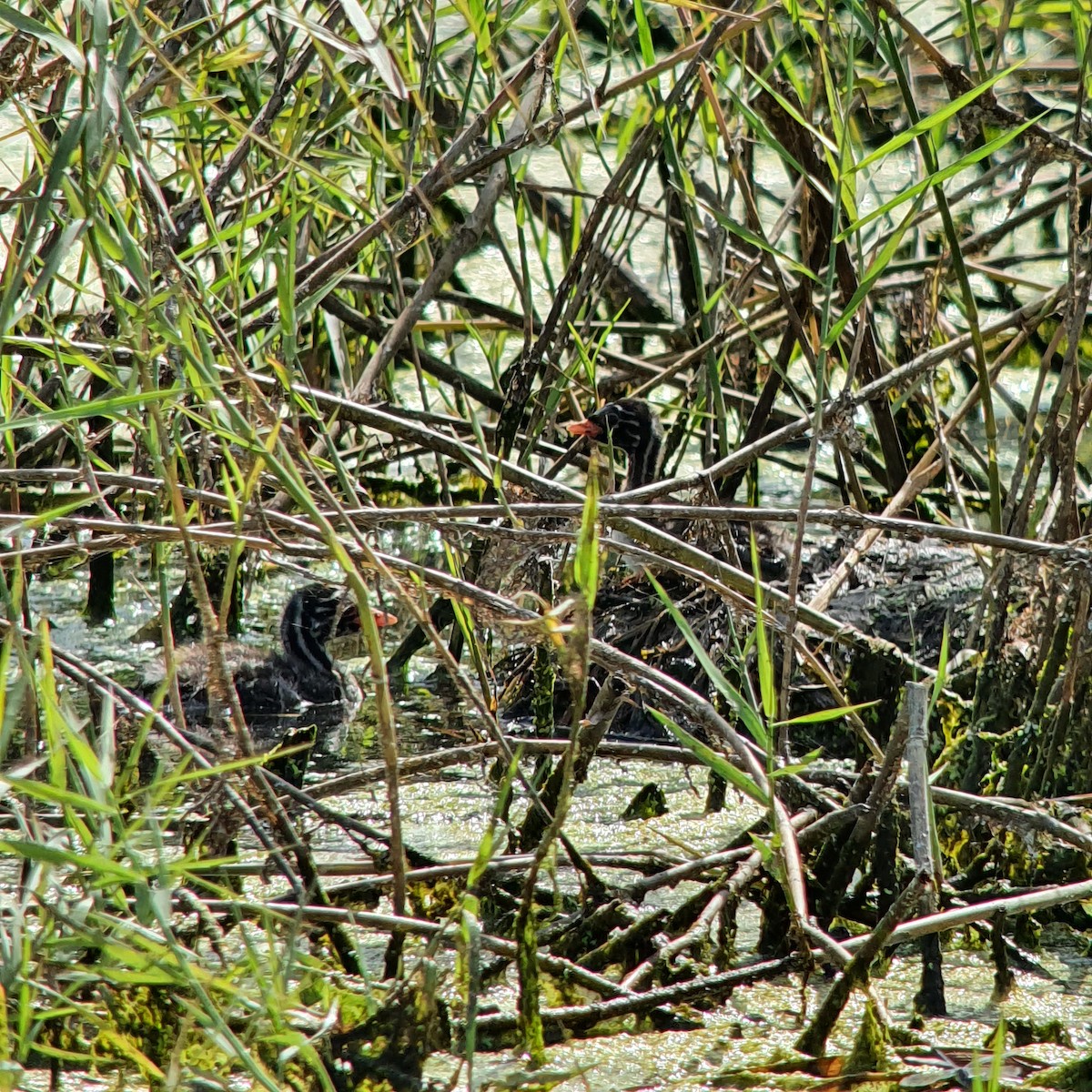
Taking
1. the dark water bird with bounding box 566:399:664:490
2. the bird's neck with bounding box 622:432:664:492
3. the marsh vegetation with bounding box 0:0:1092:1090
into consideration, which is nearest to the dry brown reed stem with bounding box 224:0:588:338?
the marsh vegetation with bounding box 0:0:1092:1090

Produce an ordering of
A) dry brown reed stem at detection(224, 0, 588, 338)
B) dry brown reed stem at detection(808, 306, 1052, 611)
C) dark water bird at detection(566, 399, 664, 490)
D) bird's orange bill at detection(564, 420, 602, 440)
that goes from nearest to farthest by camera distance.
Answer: dry brown reed stem at detection(224, 0, 588, 338)
dry brown reed stem at detection(808, 306, 1052, 611)
bird's orange bill at detection(564, 420, 602, 440)
dark water bird at detection(566, 399, 664, 490)

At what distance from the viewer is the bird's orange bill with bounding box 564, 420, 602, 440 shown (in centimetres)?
421

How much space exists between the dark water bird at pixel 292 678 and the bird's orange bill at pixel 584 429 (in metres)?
0.99

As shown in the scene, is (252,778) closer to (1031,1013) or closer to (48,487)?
(1031,1013)

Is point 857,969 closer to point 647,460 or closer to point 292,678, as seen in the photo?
point 647,460

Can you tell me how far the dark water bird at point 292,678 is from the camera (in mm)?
4812

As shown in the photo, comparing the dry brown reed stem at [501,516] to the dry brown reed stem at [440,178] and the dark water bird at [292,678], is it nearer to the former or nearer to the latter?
the dry brown reed stem at [440,178]

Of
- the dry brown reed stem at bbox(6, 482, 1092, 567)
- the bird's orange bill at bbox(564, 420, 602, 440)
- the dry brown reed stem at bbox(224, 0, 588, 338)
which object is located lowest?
the dry brown reed stem at bbox(6, 482, 1092, 567)

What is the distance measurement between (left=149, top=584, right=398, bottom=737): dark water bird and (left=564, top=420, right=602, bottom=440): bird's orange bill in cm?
99

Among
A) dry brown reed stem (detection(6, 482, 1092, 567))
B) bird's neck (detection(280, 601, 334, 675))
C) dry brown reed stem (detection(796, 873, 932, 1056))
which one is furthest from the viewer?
bird's neck (detection(280, 601, 334, 675))

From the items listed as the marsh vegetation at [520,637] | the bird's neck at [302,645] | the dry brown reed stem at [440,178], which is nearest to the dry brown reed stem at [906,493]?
the marsh vegetation at [520,637]

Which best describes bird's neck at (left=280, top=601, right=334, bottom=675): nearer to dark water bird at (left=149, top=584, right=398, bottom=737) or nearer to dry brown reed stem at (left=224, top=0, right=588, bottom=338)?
dark water bird at (left=149, top=584, right=398, bottom=737)

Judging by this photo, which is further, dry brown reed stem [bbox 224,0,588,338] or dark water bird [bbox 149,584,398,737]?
dark water bird [bbox 149,584,398,737]

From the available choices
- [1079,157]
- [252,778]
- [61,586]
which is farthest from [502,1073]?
[61,586]
